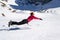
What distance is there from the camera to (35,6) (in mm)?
47750

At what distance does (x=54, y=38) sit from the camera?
30.9 feet

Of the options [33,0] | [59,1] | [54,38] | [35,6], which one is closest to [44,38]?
[54,38]

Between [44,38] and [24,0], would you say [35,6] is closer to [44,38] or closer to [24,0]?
[24,0]

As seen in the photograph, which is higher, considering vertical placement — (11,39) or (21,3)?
(11,39)

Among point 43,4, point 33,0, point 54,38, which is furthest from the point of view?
point 33,0

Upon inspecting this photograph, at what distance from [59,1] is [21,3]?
369 inches

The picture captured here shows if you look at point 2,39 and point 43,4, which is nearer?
point 2,39

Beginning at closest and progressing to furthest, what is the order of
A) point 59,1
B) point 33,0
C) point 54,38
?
point 54,38
point 59,1
point 33,0

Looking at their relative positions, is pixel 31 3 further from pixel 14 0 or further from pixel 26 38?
pixel 26 38

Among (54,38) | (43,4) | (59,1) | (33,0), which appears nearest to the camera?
(54,38)

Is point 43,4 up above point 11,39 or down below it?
below

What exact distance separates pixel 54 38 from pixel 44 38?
411 millimetres

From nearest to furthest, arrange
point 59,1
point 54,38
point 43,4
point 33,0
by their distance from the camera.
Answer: point 54,38 < point 59,1 < point 43,4 < point 33,0

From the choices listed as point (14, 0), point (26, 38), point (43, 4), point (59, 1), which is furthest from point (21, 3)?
point (26, 38)
